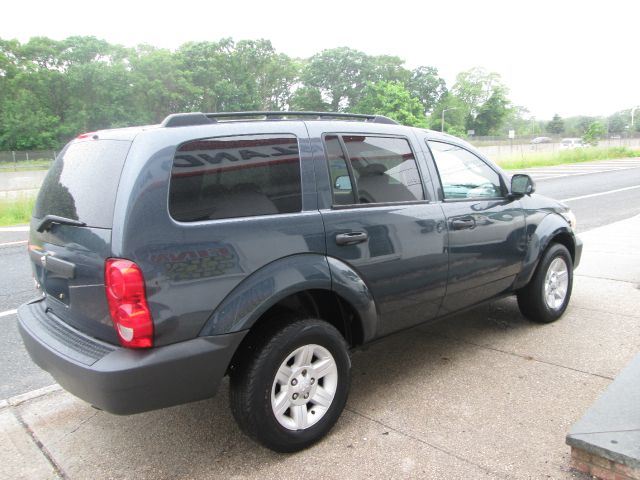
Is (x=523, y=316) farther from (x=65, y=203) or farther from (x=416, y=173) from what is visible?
(x=65, y=203)

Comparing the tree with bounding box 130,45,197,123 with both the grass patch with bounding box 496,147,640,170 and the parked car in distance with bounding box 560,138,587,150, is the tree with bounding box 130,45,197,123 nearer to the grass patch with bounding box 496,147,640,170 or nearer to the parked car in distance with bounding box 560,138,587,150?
the parked car in distance with bounding box 560,138,587,150

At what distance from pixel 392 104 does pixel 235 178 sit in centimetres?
8503

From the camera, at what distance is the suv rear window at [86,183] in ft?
8.28

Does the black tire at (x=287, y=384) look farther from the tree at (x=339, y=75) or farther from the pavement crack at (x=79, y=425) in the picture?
the tree at (x=339, y=75)

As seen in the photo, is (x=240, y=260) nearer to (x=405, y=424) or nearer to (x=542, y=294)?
(x=405, y=424)

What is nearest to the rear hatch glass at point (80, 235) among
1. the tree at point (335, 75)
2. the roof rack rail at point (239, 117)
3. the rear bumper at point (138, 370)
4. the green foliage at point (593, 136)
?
Result: the rear bumper at point (138, 370)

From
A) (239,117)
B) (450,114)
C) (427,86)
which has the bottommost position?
(239,117)

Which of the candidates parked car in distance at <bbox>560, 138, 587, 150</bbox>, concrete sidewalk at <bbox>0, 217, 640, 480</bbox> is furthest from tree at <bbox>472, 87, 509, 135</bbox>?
concrete sidewalk at <bbox>0, 217, 640, 480</bbox>

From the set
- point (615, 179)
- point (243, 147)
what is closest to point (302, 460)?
point (243, 147)

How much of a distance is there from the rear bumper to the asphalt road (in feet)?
5.12

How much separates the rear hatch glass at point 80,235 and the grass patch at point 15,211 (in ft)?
39.0

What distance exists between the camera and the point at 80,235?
2586mm

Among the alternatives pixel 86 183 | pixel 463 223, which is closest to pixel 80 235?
pixel 86 183

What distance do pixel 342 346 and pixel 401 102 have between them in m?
87.0
